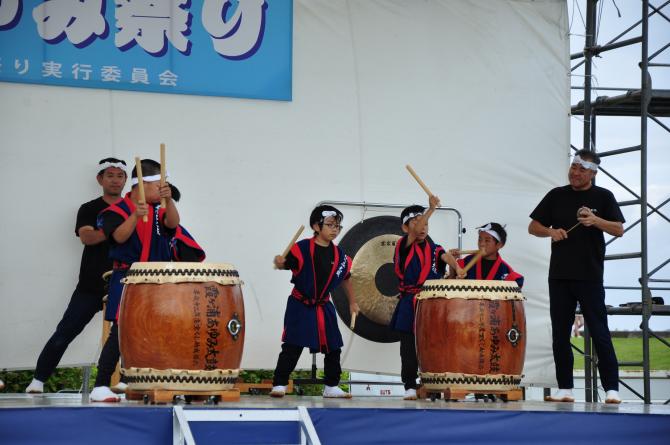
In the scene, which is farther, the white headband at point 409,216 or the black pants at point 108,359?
the white headband at point 409,216

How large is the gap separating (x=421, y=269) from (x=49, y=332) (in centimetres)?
196

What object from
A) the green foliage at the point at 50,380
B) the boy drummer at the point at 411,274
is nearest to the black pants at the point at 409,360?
the boy drummer at the point at 411,274

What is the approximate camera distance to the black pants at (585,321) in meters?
4.80

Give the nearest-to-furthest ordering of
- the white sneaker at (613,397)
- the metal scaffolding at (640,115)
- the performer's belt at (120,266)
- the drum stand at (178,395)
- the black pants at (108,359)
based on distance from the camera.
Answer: the drum stand at (178,395), the black pants at (108,359), the performer's belt at (120,266), the white sneaker at (613,397), the metal scaffolding at (640,115)

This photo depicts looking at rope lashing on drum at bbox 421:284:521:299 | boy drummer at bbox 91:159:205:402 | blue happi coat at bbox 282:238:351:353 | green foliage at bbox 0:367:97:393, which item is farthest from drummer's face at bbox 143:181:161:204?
green foliage at bbox 0:367:97:393

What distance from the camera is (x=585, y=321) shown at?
Result: 194 inches

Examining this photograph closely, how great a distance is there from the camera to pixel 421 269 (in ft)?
17.1

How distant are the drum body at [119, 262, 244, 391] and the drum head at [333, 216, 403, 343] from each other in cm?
193

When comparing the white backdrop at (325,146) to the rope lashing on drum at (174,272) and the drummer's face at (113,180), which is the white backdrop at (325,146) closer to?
the drummer's face at (113,180)

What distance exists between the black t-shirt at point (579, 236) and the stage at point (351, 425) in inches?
38.2

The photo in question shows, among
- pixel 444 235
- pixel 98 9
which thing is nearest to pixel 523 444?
pixel 444 235

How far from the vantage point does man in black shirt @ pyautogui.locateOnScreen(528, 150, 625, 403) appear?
4.83 m

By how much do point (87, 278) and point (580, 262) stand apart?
235 cm

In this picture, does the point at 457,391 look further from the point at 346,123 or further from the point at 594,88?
the point at 594,88
